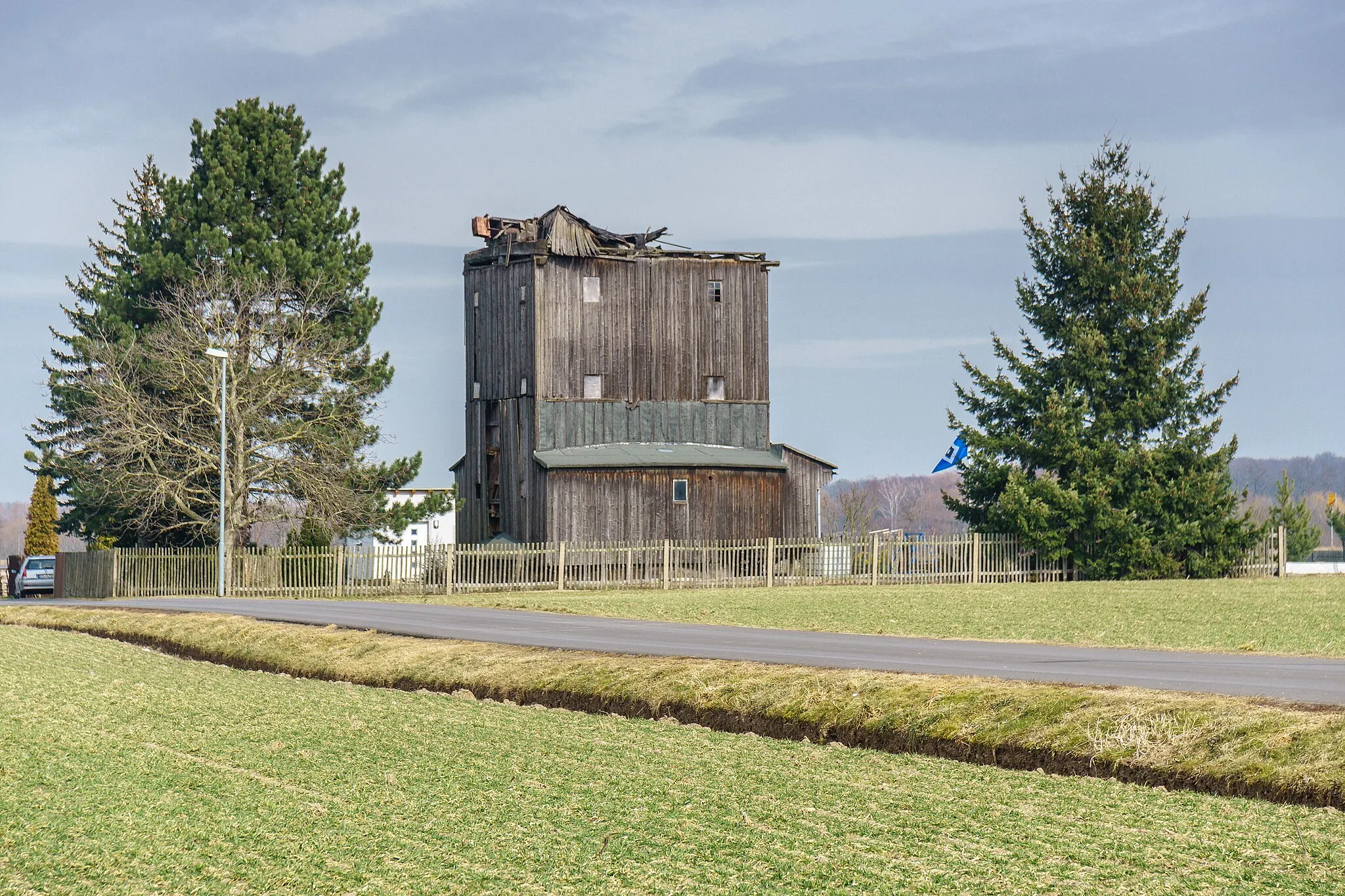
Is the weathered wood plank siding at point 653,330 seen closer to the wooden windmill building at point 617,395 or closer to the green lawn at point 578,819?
the wooden windmill building at point 617,395

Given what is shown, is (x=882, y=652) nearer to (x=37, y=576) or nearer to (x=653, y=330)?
(x=653, y=330)

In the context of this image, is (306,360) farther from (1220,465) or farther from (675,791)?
(675,791)

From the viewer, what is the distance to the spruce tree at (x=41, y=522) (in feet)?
268

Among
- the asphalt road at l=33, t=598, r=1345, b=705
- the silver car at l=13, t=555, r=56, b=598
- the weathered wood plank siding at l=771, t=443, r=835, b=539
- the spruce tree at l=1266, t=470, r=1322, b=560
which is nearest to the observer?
the asphalt road at l=33, t=598, r=1345, b=705

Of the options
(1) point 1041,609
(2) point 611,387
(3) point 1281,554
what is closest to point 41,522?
(2) point 611,387

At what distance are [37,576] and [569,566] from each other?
2190 centimetres

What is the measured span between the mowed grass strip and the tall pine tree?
3566 cm

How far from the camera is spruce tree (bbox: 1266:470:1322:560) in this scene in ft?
216

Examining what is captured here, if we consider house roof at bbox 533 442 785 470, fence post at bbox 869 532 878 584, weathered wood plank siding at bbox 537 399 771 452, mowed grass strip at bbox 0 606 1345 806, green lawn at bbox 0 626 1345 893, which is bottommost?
green lawn at bbox 0 626 1345 893

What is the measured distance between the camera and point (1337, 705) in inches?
473

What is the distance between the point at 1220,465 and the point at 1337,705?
136ft

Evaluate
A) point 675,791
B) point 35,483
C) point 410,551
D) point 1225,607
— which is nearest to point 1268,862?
point 675,791

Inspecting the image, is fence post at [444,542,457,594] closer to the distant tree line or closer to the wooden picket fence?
the wooden picket fence

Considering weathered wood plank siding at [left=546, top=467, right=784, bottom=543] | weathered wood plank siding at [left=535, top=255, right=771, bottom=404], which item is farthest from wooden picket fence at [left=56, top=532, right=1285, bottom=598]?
weathered wood plank siding at [left=535, top=255, right=771, bottom=404]
